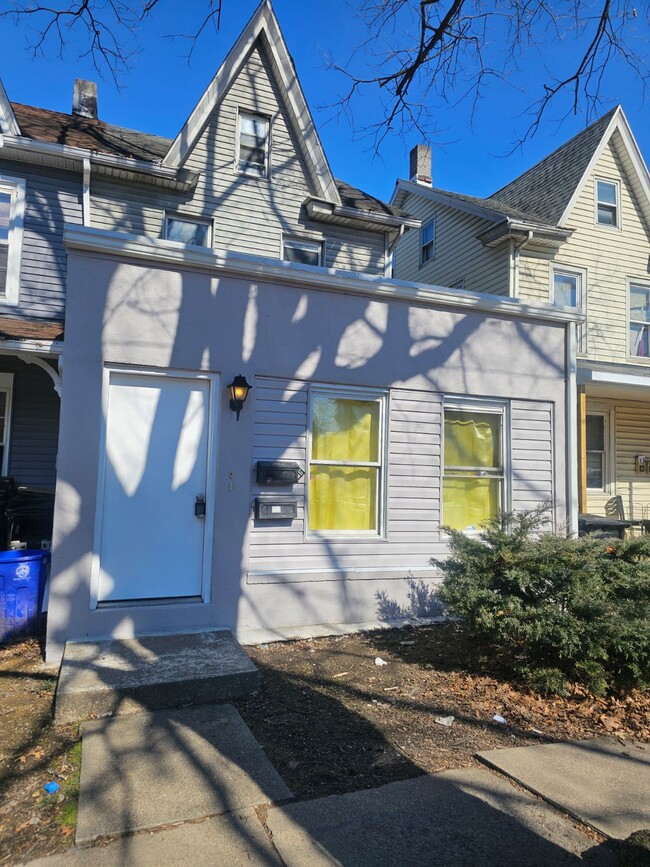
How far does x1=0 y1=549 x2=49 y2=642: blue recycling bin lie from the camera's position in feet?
17.0

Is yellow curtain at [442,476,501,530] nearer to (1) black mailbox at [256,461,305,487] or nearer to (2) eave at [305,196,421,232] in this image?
(1) black mailbox at [256,461,305,487]

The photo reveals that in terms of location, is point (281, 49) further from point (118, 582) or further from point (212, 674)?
point (212, 674)

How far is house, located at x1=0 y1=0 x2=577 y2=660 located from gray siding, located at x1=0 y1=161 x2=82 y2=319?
3709 millimetres

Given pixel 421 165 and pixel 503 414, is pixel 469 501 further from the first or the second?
pixel 421 165

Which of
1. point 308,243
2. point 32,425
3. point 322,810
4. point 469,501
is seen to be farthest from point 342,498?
point 308,243

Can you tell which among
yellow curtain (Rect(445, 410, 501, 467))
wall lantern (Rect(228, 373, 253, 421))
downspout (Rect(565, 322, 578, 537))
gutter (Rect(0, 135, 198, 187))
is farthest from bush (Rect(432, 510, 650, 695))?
gutter (Rect(0, 135, 198, 187))

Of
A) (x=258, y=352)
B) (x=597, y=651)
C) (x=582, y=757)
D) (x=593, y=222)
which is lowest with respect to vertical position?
(x=582, y=757)

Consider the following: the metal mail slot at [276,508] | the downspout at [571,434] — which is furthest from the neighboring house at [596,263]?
the metal mail slot at [276,508]

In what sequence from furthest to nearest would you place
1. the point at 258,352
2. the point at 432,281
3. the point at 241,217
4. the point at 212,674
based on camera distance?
1. the point at 432,281
2. the point at 241,217
3. the point at 258,352
4. the point at 212,674

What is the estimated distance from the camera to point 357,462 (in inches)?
239

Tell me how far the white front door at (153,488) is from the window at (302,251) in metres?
5.94

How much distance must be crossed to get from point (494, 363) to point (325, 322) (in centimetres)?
214

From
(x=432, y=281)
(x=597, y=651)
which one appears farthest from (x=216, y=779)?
(x=432, y=281)

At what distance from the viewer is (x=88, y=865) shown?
2.40m
